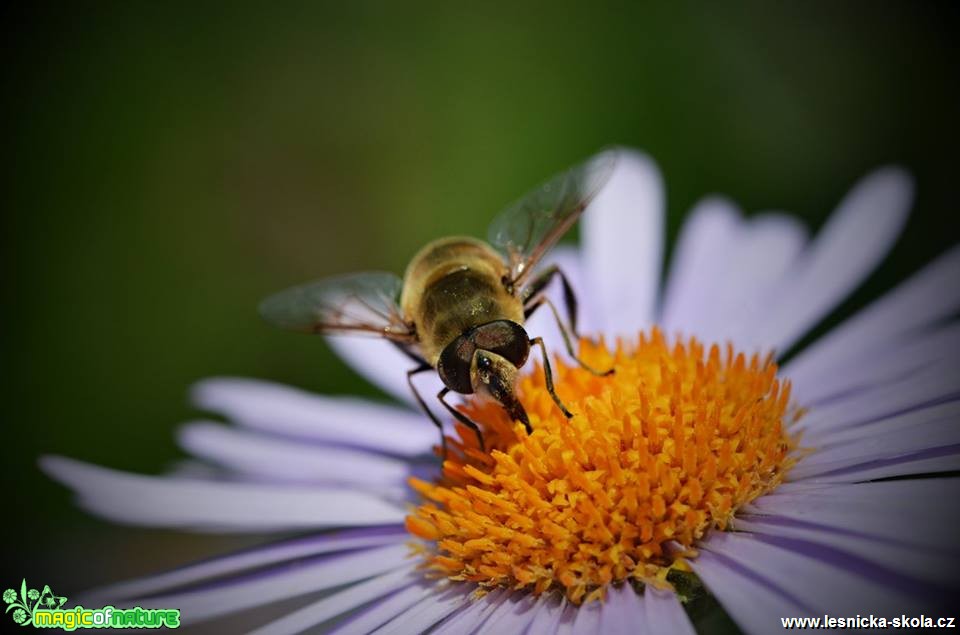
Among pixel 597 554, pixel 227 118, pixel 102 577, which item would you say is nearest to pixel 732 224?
pixel 597 554

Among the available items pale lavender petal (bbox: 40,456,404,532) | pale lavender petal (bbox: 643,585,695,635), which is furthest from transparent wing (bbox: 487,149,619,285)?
pale lavender petal (bbox: 643,585,695,635)

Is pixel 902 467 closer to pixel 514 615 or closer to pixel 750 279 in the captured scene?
pixel 514 615

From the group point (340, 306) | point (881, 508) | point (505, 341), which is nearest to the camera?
point (881, 508)

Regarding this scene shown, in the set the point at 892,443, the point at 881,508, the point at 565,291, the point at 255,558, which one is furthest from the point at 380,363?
the point at 881,508

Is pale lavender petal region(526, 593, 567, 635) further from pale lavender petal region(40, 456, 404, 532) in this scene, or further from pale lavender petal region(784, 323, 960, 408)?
pale lavender petal region(784, 323, 960, 408)

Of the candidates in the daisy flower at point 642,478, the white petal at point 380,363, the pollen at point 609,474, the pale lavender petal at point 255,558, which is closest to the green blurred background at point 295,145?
the white petal at point 380,363

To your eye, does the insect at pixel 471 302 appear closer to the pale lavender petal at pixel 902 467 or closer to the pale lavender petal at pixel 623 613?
the pale lavender petal at pixel 623 613
